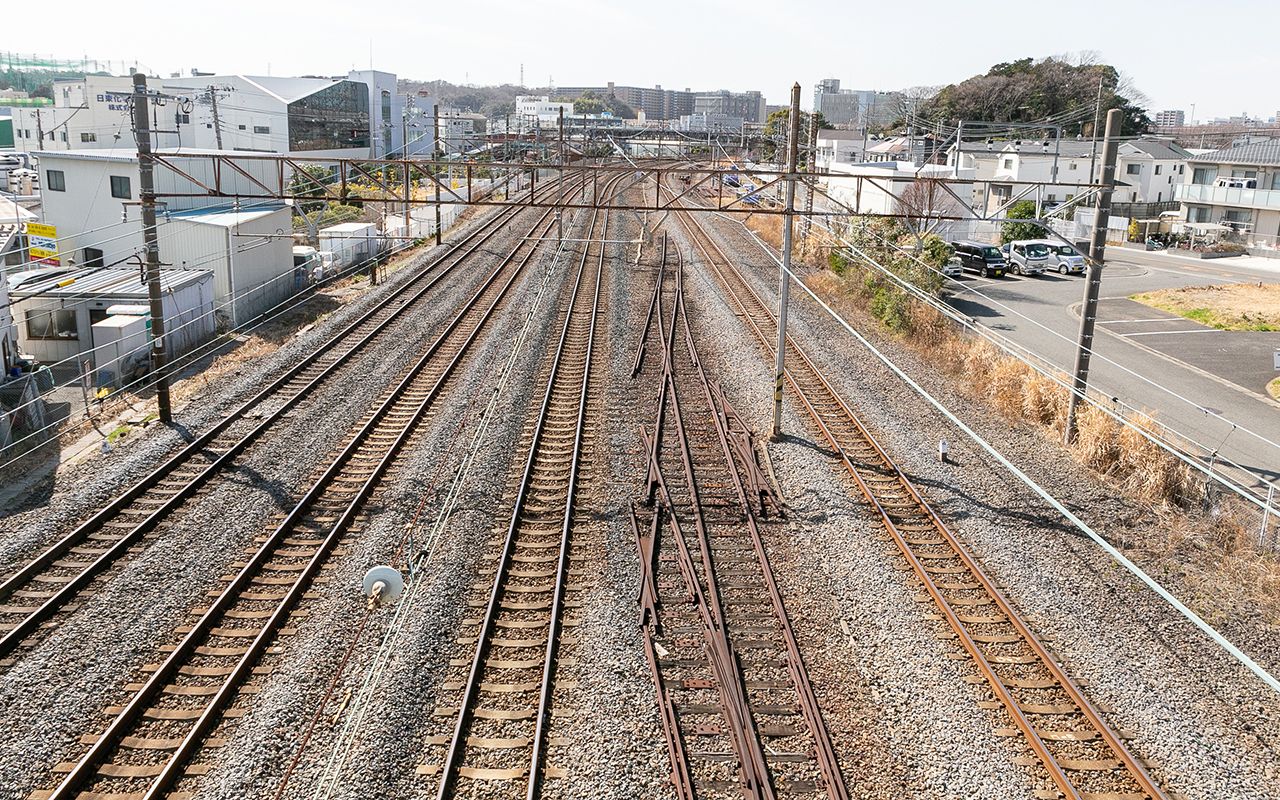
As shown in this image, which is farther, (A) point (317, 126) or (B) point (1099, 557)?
(A) point (317, 126)

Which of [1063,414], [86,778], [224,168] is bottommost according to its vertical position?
[86,778]

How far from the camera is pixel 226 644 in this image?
28.4ft

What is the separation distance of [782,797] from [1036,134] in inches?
2408

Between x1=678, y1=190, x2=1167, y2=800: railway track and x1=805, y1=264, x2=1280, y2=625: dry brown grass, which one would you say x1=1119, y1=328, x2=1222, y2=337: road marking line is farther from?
x1=678, y1=190, x2=1167, y2=800: railway track

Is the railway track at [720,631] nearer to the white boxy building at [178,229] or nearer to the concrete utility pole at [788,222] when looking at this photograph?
the concrete utility pole at [788,222]

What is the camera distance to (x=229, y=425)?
14266 millimetres

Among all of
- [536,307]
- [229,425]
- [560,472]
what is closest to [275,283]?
[536,307]

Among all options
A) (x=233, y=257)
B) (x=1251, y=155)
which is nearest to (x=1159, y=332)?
(x=233, y=257)

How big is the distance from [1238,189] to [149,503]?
44.4 m

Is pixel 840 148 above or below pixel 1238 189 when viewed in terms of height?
above

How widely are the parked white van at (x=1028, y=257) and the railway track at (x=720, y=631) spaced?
20995 mm

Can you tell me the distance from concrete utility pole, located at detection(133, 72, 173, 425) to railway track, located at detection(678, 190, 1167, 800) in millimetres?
10030

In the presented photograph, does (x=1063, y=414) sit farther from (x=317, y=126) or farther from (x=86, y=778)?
(x=317, y=126)

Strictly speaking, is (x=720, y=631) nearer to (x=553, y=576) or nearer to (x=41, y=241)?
(x=553, y=576)
